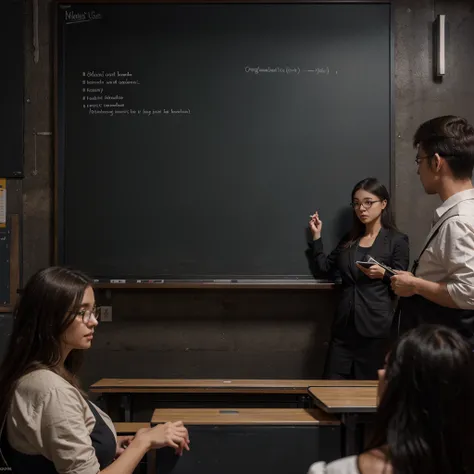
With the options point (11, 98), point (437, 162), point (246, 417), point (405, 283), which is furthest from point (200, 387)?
point (11, 98)

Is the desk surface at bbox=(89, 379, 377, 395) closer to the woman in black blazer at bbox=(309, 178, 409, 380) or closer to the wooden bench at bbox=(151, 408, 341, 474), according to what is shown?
the woman in black blazer at bbox=(309, 178, 409, 380)

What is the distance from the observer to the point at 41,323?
1.60m

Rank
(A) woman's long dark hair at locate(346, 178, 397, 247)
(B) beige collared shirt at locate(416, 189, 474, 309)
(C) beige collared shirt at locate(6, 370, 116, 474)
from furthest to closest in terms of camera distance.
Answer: (A) woman's long dark hair at locate(346, 178, 397, 247)
(B) beige collared shirt at locate(416, 189, 474, 309)
(C) beige collared shirt at locate(6, 370, 116, 474)

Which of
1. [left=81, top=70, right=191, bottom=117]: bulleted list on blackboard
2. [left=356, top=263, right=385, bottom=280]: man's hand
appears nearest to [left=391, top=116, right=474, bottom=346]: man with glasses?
[left=356, top=263, right=385, bottom=280]: man's hand

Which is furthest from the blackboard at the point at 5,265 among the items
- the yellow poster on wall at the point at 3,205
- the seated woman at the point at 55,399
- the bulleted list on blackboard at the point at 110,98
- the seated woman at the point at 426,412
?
the seated woman at the point at 426,412

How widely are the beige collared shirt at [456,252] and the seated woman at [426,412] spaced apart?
1248mm

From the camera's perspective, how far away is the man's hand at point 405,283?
7.61 feet

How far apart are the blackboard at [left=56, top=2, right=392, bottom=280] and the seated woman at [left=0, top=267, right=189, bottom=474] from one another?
193 centimetres

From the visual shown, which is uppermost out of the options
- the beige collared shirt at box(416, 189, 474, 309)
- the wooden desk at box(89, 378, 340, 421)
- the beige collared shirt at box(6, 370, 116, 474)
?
the beige collared shirt at box(416, 189, 474, 309)

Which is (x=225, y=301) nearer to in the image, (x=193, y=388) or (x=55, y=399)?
(x=193, y=388)

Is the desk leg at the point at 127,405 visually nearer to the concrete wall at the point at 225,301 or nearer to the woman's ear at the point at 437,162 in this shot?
the concrete wall at the point at 225,301

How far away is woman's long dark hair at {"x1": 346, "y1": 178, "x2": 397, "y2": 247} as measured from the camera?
345 centimetres

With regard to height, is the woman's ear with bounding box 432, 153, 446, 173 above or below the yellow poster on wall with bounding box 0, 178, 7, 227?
above

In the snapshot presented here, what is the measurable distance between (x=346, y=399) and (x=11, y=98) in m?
2.86
